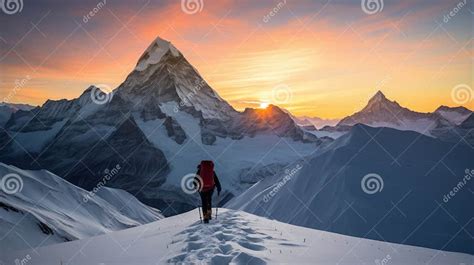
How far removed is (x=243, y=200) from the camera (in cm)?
7431

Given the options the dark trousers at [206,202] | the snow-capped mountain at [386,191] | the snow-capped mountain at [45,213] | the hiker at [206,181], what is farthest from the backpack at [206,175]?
the snow-capped mountain at [45,213]

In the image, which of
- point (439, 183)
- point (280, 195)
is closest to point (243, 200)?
point (280, 195)

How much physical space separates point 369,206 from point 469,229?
828cm

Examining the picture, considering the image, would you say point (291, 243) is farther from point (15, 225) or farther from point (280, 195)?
point (15, 225)

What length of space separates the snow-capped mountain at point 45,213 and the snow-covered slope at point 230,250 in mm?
29790

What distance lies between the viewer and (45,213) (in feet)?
214

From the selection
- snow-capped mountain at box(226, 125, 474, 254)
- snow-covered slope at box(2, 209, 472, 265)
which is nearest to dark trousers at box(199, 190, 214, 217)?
snow-covered slope at box(2, 209, 472, 265)

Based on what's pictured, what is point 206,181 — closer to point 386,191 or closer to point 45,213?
point 386,191

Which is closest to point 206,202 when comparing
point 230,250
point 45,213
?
point 230,250

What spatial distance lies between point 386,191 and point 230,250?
115 feet

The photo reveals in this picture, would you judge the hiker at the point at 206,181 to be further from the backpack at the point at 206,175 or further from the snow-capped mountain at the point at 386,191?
the snow-capped mountain at the point at 386,191

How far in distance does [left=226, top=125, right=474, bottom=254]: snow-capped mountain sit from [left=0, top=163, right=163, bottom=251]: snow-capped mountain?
28152mm

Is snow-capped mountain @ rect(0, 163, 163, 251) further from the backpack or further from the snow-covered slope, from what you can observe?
the snow-covered slope

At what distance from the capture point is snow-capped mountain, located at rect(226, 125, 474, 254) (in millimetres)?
36500
